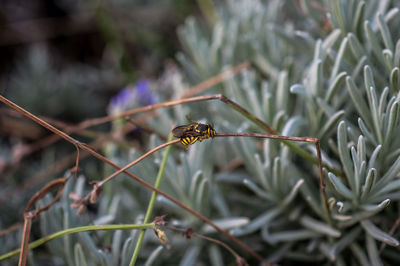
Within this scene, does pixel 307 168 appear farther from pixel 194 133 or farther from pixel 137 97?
pixel 137 97

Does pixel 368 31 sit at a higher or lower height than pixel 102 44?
lower

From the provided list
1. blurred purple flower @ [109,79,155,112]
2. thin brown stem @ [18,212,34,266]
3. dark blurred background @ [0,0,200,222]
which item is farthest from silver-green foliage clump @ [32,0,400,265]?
dark blurred background @ [0,0,200,222]

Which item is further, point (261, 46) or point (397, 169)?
point (261, 46)

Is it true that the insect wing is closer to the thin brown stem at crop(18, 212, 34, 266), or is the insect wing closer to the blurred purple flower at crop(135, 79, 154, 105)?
the thin brown stem at crop(18, 212, 34, 266)

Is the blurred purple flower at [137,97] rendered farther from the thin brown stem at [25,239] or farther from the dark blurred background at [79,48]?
the thin brown stem at [25,239]

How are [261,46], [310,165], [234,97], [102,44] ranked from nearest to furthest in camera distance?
[310,165], [234,97], [261,46], [102,44]

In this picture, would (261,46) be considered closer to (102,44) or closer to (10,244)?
(10,244)

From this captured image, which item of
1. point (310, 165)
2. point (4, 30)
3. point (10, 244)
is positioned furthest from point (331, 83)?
point (4, 30)
